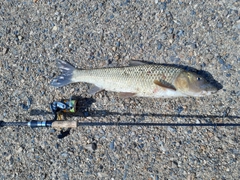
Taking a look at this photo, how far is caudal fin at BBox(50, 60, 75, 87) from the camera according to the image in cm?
324

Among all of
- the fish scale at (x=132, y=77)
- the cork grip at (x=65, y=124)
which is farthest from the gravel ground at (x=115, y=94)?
the cork grip at (x=65, y=124)

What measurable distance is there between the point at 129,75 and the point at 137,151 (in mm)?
926

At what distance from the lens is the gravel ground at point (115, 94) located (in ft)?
10.0

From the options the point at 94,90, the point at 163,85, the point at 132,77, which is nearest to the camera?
the point at 163,85

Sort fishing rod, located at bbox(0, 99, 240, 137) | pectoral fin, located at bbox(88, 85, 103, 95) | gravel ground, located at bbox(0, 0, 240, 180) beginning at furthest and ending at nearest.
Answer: pectoral fin, located at bbox(88, 85, 103, 95), gravel ground, located at bbox(0, 0, 240, 180), fishing rod, located at bbox(0, 99, 240, 137)

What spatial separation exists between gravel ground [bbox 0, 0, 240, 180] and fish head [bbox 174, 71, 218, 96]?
0.64ft

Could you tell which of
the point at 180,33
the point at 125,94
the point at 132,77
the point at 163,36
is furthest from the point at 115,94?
the point at 180,33

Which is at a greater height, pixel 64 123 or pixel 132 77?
pixel 132 77

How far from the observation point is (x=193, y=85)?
9.65ft

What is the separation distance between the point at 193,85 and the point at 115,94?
95cm

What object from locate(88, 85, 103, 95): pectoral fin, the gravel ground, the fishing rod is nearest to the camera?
the fishing rod

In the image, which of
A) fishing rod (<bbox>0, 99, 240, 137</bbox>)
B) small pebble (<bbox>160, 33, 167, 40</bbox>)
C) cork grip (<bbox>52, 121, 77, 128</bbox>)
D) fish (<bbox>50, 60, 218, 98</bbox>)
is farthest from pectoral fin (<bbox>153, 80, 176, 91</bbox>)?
cork grip (<bbox>52, 121, 77, 128</bbox>)

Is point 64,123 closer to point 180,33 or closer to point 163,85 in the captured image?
point 163,85

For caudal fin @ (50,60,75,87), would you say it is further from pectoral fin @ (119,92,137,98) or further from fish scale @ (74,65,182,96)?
pectoral fin @ (119,92,137,98)
